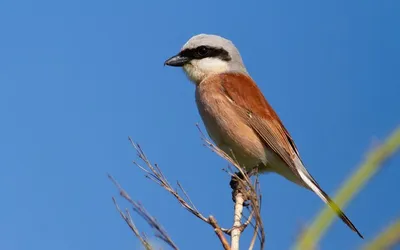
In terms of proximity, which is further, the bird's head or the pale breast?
the bird's head

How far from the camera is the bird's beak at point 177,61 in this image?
563 centimetres

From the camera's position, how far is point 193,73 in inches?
219

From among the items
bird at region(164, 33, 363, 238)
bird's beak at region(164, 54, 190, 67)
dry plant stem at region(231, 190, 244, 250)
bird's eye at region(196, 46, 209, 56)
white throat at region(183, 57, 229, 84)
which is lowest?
dry plant stem at region(231, 190, 244, 250)

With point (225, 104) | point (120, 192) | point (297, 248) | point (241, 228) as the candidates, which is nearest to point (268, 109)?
point (225, 104)

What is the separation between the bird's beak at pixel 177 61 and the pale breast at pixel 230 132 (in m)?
0.62

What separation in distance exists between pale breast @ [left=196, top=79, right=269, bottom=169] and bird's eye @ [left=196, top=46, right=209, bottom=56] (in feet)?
1.93

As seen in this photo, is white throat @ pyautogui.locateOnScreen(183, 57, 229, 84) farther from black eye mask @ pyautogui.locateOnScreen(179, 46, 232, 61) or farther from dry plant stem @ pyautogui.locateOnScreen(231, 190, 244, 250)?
dry plant stem @ pyautogui.locateOnScreen(231, 190, 244, 250)

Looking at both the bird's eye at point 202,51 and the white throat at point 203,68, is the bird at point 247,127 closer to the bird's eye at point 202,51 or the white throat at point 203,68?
the white throat at point 203,68

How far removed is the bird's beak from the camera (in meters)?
5.63

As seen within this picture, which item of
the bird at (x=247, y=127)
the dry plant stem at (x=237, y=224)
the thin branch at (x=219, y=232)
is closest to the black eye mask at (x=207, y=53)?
the bird at (x=247, y=127)

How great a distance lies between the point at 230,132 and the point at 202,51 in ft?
3.44

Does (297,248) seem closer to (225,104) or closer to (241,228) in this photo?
(241,228)

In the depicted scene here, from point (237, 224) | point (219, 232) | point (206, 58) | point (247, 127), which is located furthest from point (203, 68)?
point (219, 232)

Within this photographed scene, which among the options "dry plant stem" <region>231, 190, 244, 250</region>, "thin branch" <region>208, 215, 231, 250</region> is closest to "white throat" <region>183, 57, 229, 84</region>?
"dry plant stem" <region>231, 190, 244, 250</region>
